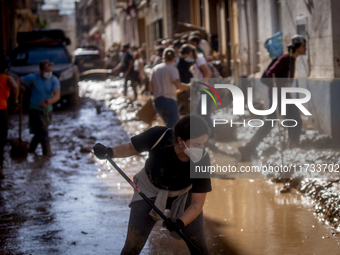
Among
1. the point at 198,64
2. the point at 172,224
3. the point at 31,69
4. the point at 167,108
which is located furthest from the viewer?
the point at 31,69

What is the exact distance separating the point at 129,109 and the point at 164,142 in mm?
11527

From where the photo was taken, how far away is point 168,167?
3.59 metres

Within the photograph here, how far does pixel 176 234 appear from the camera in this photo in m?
3.67

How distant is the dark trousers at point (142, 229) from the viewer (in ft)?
11.9

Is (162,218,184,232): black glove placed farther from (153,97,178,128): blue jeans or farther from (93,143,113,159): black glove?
(153,97,178,128): blue jeans

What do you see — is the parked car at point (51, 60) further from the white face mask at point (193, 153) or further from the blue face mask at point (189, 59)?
the white face mask at point (193, 153)

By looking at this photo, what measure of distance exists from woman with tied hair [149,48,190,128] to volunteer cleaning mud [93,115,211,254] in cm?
466

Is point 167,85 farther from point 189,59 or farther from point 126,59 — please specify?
point 126,59

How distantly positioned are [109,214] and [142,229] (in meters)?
2.25

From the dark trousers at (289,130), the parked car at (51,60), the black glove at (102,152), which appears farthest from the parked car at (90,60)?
the black glove at (102,152)

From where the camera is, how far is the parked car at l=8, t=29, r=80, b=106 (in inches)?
608

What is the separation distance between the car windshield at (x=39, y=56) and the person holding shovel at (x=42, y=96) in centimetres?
701

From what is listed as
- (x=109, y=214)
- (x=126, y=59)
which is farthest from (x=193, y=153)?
(x=126, y=59)

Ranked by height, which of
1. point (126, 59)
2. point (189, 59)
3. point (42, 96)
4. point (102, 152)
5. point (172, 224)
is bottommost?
point (172, 224)
